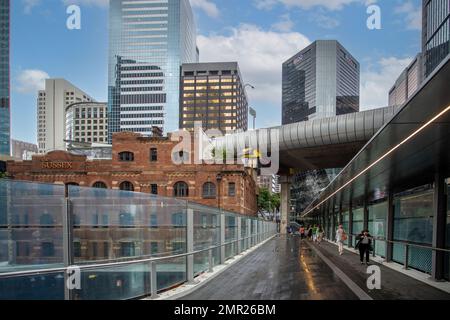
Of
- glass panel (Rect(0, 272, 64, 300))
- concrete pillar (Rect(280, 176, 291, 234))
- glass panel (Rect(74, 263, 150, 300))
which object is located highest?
glass panel (Rect(0, 272, 64, 300))

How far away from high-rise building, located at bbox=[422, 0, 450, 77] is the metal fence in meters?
103

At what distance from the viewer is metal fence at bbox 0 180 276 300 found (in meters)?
6.86

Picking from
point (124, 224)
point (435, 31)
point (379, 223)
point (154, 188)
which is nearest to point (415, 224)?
point (379, 223)

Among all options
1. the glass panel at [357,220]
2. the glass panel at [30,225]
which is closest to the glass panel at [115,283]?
the glass panel at [30,225]

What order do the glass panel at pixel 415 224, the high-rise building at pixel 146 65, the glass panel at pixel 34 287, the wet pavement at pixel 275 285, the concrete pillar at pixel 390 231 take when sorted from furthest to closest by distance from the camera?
1. the high-rise building at pixel 146 65
2. the concrete pillar at pixel 390 231
3. the glass panel at pixel 415 224
4. the wet pavement at pixel 275 285
5. the glass panel at pixel 34 287

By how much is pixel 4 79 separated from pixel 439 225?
181 meters

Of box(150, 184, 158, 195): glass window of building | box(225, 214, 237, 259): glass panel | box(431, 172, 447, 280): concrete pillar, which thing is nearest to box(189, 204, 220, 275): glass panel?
box(225, 214, 237, 259): glass panel

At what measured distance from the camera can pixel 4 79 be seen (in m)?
168

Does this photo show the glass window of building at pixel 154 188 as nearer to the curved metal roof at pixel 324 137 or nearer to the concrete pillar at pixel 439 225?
the curved metal roof at pixel 324 137

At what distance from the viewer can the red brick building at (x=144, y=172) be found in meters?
58.9

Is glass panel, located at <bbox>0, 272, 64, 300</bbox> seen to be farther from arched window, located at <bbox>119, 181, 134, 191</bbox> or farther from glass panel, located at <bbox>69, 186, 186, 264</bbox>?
arched window, located at <bbox>119, 181, 134, 191</bbox>

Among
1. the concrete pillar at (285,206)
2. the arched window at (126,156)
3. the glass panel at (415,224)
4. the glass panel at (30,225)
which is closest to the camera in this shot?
the glass panel at (30,225)
